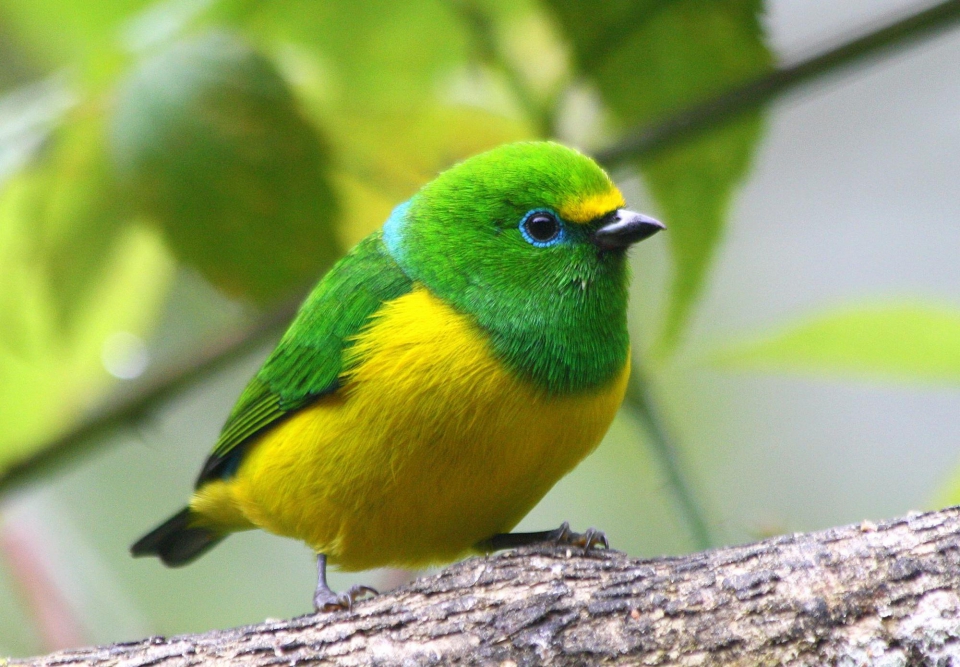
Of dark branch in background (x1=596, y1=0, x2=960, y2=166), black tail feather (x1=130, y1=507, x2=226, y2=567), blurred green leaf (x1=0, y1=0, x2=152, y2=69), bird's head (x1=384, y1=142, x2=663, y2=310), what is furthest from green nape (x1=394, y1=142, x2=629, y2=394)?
black tail feather (x1=130, y1=507, x2=226, y2=567)

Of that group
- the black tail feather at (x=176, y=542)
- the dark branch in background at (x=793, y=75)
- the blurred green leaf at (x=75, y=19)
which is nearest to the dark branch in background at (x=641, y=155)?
the dark branch in background at (x=793, y=75)

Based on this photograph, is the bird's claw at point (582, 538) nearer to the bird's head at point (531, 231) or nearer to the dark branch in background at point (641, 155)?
the dark branch in background at point (641, 155)

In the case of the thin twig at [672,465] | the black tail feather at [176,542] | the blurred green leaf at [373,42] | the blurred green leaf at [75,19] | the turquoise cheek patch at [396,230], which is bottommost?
the thin twig at [672,465]

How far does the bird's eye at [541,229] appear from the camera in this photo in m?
3.32

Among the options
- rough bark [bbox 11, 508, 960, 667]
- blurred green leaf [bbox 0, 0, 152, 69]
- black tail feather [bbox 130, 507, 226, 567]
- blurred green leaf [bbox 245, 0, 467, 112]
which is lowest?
rough bark [bbox 11, 508, 960, 667]

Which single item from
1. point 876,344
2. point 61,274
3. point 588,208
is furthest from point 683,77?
point 61,274

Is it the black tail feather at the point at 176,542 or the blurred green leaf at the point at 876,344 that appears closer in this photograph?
the blurred green leaf at the point at 876,344

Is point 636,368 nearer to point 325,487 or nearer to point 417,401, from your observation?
point 417,401

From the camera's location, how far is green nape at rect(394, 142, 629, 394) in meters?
3.13

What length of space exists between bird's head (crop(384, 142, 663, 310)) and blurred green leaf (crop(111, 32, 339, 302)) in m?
0.38

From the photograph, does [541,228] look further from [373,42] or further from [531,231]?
[373,42]

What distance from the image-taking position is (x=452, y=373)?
303cm

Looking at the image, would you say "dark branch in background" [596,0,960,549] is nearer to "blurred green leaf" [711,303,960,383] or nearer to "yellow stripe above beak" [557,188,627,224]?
"yellow stripe above beak" [557,188,627,224]

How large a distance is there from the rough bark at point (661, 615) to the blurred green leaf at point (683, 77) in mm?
769
